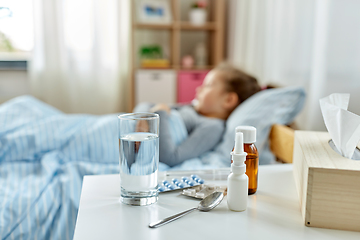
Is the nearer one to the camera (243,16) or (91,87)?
(243,16)

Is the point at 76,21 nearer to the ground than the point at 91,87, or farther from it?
farther from it

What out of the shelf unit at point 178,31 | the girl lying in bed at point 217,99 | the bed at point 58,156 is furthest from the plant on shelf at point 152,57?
the bed at point 58,156

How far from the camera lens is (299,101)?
128 centimetres

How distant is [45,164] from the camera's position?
107 cm

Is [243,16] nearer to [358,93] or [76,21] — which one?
[76,21]

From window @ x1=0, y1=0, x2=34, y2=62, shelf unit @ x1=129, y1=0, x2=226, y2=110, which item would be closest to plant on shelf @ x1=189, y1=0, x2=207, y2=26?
shelf unit @ x1=129, y1=0, x2=226, y2=110

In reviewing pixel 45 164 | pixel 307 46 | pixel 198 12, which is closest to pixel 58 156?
pixel 45 164

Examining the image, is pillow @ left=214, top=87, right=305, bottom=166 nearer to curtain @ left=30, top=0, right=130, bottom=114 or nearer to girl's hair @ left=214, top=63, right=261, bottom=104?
girl's hair @ left=214, top=63, right=261, bottom=104

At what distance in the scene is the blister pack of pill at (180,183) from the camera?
650mm

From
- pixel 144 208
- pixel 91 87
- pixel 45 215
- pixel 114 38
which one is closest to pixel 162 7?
pixel 114 38

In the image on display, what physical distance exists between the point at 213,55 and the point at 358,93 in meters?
2.34

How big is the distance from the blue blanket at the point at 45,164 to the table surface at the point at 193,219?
0.25m

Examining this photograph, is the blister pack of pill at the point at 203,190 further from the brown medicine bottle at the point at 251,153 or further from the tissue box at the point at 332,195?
the tissue box at the point at 332,195

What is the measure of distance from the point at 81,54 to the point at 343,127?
2.93 metres
